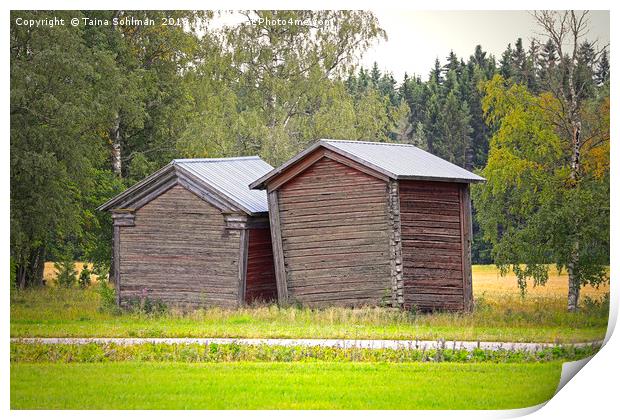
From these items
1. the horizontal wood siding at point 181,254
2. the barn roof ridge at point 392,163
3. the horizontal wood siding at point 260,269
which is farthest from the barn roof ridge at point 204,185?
the barn roof ridge at point 392,163

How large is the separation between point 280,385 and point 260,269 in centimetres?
853

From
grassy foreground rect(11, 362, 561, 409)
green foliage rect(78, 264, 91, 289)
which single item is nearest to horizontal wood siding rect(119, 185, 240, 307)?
green foliage rect(78, 264, 91, 289)

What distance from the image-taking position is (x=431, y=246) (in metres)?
29.9

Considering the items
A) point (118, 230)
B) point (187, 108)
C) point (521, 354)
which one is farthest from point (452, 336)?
point (187, 108)

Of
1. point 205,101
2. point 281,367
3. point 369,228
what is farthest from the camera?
point 205,101

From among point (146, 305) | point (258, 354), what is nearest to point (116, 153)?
point (146, 305)

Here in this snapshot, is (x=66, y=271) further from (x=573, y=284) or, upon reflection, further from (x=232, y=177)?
(x=573, y=284)

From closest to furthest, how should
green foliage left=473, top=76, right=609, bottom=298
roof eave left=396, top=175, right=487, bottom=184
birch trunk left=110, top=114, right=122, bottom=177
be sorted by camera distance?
1. green foliage left=473, top=76, right=609, bottom=298
2. roof eave left=396, top=175, right=487, bottom=184
3. birch trunk left=110, top=114, right=122, bottom=177

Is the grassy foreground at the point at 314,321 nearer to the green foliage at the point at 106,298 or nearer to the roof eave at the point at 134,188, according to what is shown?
the green foliage at the point at 106,298

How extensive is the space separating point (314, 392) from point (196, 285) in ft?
27.2

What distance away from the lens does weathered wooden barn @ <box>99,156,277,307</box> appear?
31.0m

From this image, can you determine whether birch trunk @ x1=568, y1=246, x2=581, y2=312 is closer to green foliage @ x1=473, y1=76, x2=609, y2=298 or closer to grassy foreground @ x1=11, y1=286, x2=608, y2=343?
green foliage @ x1=473, y1=76, x2=609, y2=298

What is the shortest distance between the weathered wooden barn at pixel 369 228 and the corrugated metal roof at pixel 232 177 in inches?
39.1

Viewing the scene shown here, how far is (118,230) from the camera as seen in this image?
3206cm
